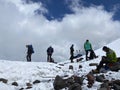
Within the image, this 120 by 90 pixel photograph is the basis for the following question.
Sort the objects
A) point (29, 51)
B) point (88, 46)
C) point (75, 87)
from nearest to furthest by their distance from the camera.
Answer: point (75, 87) < point (88, 46) < point (29, 51)

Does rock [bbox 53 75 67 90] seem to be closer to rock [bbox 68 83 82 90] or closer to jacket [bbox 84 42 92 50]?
rock [bbox 68 83 82 90]

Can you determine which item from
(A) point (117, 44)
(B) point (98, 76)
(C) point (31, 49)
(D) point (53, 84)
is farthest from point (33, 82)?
(A) point (117, 44)

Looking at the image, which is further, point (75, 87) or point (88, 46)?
point (88, 46)

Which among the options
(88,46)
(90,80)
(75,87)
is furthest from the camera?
(88,46)

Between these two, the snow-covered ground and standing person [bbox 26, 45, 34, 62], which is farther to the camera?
standing person [bbox 26, 45, 34, 62]

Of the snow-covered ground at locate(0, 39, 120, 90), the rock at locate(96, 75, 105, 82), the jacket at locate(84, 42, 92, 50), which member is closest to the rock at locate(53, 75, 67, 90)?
the snow-covered ground at locate(0, 39, 120, 90)

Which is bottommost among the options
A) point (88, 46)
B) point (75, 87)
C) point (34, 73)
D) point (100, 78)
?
point (75, 87)

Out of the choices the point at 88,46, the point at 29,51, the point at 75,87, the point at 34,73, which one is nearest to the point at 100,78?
the point at 75,87

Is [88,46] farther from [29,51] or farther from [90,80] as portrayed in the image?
[90,80]

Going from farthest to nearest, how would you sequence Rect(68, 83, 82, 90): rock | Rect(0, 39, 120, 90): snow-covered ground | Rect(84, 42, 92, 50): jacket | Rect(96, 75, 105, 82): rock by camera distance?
Rect(84, 42, 92, 50): jacket → Rect(0, 39, 120, 90): snow-covered ground → Rect(96, 75, 105, 82): rock → Rect(68, 83, 82, 90): rock

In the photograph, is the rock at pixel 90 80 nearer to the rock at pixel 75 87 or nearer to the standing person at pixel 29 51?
the rock at pixel 75 87

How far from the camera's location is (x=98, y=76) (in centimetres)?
1977

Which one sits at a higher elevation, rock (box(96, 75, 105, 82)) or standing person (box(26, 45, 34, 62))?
standing person (box(26, 45, 34, 62))

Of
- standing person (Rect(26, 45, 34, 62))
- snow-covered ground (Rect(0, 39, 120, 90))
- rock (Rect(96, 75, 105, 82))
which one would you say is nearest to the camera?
rock (Rect(96, 75, 105, 82))
